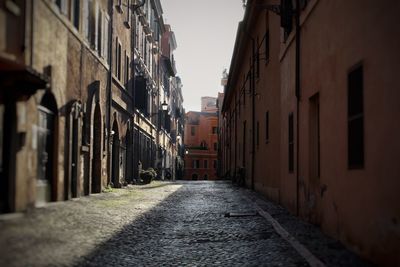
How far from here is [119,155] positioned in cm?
2039

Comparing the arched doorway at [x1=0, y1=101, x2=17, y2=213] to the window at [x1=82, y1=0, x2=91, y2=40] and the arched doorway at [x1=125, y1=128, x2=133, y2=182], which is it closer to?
the window at [x1=82, y1=0, x2=91, y2=40]

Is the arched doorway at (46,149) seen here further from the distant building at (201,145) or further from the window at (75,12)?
the distant building at (201,145)

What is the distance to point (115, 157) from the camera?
66.0 ft

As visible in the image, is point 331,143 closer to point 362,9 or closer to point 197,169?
point 362,9

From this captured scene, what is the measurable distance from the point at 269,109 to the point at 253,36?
667 cm

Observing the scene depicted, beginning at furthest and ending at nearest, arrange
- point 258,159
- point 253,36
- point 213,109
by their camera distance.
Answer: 1. point 213,109
2. point 253,36
3. point 258,159

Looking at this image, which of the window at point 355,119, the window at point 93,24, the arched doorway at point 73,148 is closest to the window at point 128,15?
the window at point 93,24

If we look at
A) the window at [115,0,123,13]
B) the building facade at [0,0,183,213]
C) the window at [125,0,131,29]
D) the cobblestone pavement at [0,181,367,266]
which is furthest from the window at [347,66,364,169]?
the window at [125,0,131,29]

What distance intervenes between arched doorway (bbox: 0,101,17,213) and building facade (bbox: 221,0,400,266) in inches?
148

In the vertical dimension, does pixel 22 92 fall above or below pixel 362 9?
below

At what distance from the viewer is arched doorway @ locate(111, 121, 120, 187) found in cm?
1969

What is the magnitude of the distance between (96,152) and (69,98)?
522cm

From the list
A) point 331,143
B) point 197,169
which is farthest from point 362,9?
point 197,169

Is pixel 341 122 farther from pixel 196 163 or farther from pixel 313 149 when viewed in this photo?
pixel 196 163
